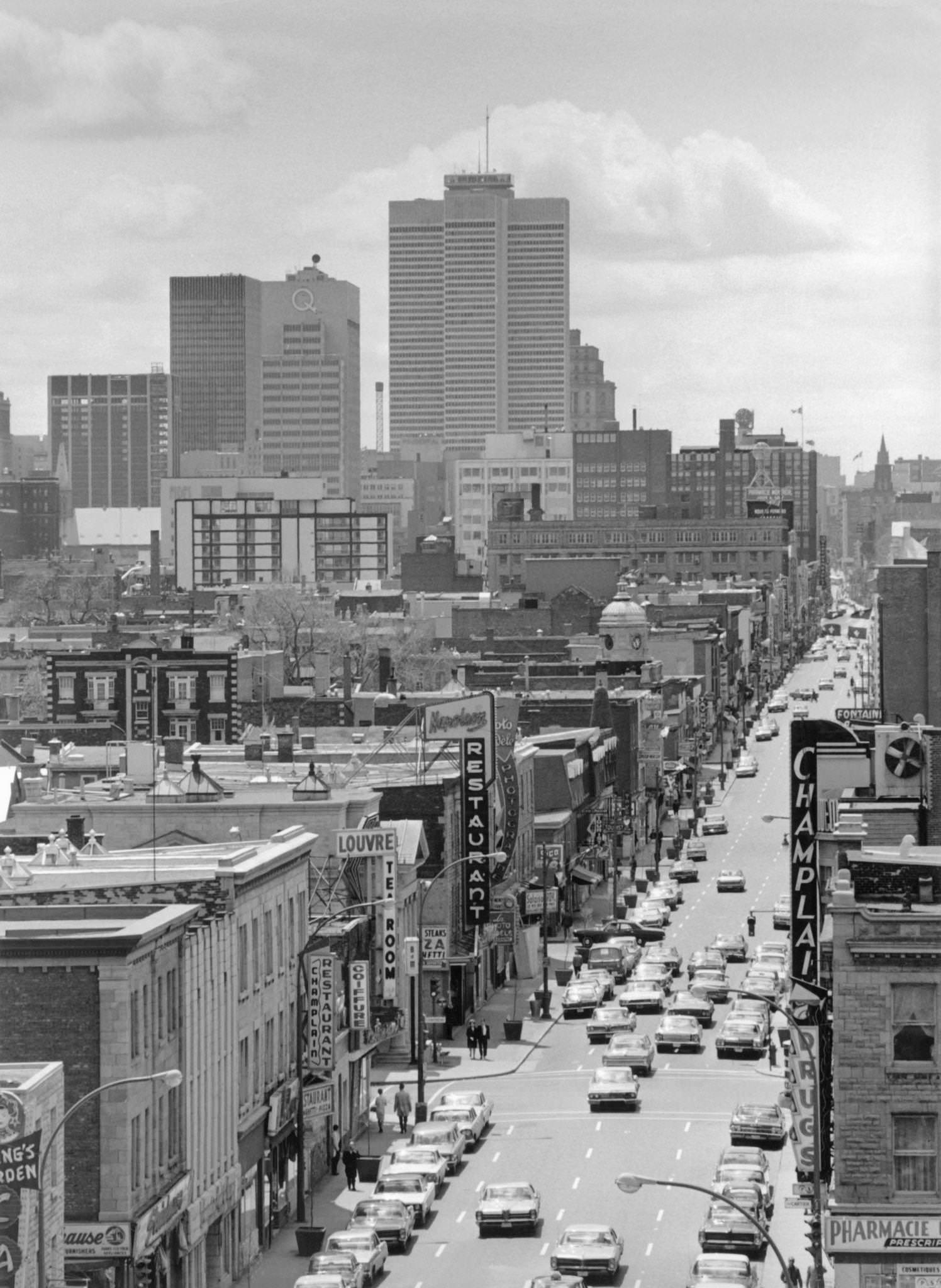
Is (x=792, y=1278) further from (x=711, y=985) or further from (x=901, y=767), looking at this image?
(x=711, y=985)

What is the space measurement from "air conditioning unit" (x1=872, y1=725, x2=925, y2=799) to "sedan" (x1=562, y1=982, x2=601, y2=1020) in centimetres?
3446

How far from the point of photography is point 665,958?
116m

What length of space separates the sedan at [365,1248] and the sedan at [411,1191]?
13.1ft

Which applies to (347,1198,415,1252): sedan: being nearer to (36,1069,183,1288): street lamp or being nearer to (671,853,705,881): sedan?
(36,1069,183,1288): street lamp

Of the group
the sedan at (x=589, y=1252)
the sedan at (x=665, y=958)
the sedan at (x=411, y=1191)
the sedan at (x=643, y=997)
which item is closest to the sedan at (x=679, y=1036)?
the sedan at (x=643, y=997)

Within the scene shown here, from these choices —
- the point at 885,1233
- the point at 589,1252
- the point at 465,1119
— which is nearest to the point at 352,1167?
the point at 465,1119

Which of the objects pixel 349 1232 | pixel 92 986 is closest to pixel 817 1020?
pixel 349 1232

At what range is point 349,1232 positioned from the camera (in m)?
67.9

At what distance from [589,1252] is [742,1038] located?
32.3 metres

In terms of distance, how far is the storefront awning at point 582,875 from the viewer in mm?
142125

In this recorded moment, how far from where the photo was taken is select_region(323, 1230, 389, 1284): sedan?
215 feet

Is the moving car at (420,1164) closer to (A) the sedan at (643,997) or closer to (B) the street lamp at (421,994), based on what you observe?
(B) the street lamp at (421,994)

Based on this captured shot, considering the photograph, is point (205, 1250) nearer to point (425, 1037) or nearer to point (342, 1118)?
point (342, 1118)

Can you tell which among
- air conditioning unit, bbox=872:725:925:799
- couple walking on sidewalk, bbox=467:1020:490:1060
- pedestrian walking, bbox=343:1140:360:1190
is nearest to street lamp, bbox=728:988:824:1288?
air conditioning unit, bbox=872:725:925:799
